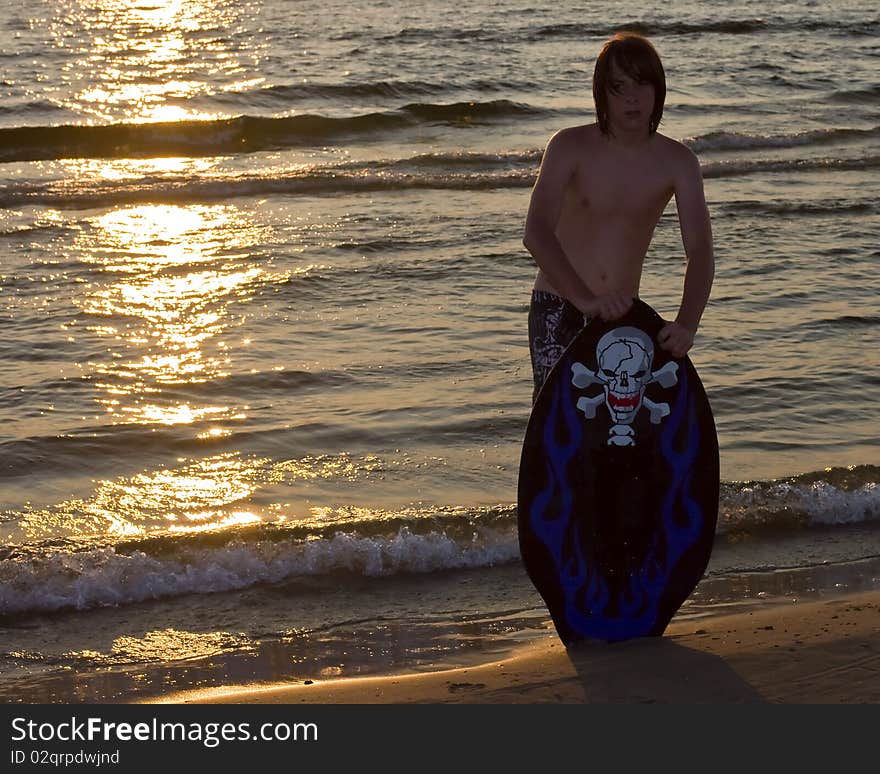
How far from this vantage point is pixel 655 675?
3969 mm

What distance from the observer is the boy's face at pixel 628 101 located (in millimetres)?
3865

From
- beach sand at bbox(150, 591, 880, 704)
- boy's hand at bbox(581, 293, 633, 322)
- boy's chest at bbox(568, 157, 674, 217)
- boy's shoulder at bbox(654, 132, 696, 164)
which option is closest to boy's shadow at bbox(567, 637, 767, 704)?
beach sand at bbox(150, 591, 880, 704)

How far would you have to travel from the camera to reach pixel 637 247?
4.20m

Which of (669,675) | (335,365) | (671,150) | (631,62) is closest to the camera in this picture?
(631,62)

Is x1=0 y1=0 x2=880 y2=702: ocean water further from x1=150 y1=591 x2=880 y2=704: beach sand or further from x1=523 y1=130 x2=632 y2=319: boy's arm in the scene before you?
x1=523 y1=130 x2=632 y2=319: boy's arm

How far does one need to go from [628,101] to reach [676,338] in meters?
0.69

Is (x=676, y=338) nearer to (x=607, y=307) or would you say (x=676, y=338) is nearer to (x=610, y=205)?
(x=607, y=307)

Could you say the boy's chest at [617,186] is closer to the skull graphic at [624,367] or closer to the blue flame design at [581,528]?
the skull graphic at [624,367]

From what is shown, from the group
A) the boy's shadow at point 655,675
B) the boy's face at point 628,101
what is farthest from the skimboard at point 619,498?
the boy's face at point 628,101

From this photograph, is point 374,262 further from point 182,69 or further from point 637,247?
point 182,69

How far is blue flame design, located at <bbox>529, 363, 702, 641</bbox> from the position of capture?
168 inches

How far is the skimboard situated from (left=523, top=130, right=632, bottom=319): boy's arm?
307mm

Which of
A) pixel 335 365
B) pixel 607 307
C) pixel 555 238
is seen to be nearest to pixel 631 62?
pixel 555 238

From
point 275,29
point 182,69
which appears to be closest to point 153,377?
point 182,69
